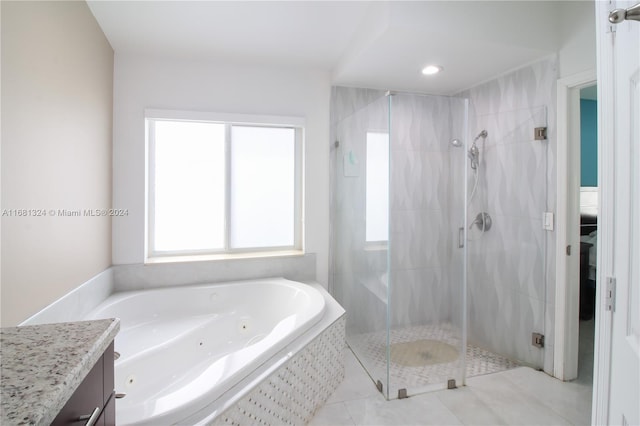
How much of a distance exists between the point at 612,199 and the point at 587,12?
1845 mm

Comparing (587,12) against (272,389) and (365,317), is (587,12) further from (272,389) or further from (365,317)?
(272,389)

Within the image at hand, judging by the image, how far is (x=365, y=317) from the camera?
2373 millimetres

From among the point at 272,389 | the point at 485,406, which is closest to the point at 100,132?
the point at 272,389

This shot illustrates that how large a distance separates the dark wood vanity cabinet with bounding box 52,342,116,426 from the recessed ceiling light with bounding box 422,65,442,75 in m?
2.49

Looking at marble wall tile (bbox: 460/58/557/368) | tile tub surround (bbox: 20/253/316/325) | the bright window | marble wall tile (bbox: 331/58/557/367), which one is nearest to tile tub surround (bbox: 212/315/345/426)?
marble wall tile (bbox: 331/58/557/367)

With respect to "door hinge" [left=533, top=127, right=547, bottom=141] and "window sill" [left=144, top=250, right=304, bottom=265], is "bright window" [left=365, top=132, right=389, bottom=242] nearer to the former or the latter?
"window sill" [left=144, top=250, right=304, bottom=265]

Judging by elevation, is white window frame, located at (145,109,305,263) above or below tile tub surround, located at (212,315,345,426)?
above

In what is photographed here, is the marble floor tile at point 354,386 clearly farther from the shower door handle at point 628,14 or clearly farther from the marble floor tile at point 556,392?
the shower door handle at point 628,14

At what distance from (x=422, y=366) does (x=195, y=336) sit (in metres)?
1.62

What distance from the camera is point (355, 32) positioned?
2143 mm

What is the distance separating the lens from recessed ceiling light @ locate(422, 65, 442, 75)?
2283 mm

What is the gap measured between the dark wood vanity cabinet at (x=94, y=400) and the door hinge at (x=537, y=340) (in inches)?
102

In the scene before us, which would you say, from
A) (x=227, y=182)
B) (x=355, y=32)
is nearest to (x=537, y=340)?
(x=355, y=32)

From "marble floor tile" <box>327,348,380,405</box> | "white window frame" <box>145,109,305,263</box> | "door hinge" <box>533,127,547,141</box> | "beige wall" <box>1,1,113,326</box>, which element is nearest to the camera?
"beige wall" <box>1,1,113,326</box>
